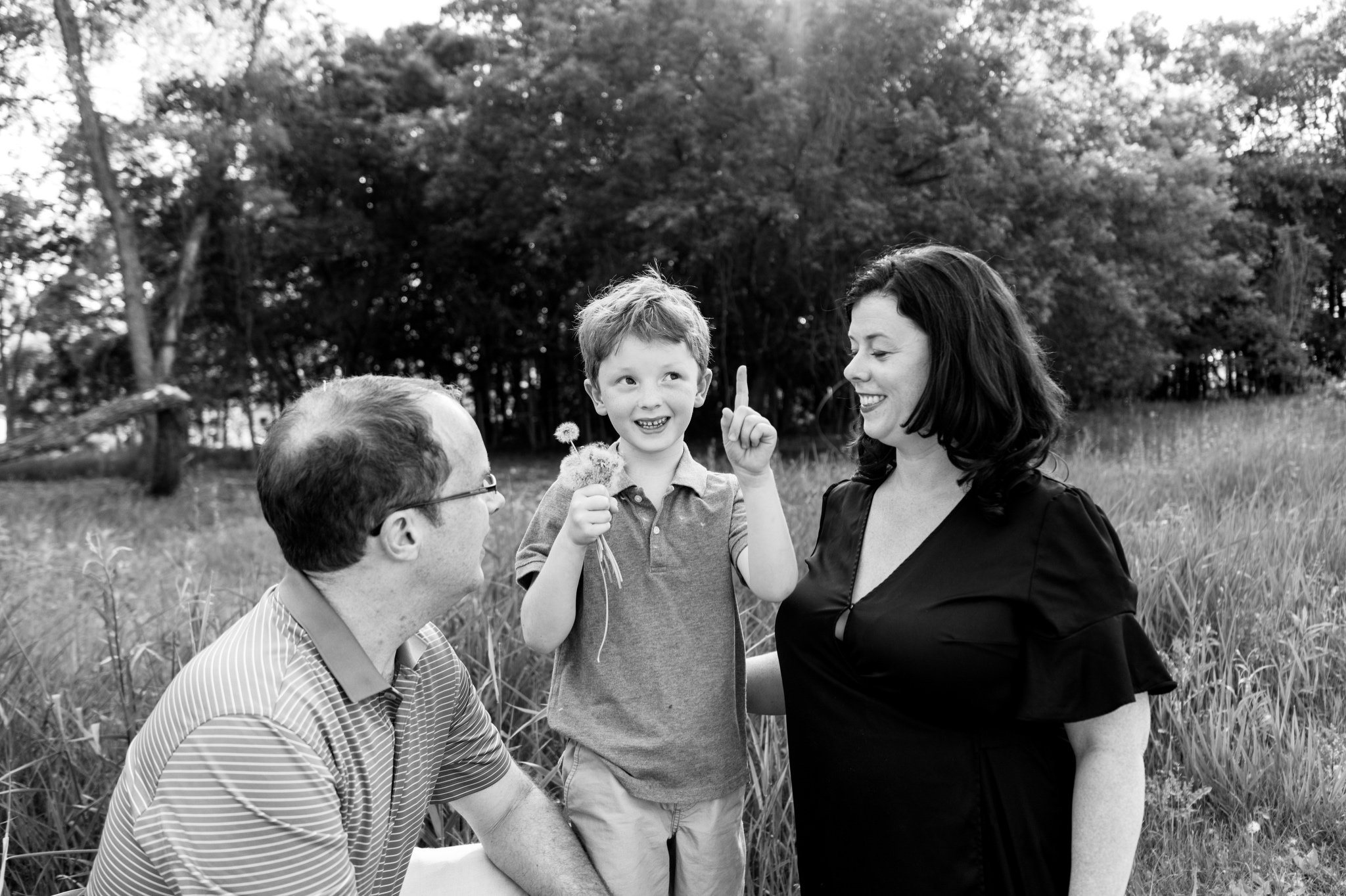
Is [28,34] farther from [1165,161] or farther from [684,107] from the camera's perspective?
[1165,161]

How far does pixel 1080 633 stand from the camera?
169 cm

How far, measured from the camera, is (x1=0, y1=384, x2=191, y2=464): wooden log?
938cm

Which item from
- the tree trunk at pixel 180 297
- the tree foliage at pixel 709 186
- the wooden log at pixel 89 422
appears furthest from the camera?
the tree trunk at pixel 180 297

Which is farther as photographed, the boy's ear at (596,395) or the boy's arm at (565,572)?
the boy's ear at (596,395)

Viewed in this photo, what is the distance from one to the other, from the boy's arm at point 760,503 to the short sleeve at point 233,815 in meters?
0.94

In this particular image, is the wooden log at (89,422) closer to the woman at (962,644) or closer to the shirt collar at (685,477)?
the shirt collar at (685,477)

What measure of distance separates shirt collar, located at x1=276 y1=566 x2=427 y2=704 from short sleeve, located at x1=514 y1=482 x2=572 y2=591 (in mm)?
517

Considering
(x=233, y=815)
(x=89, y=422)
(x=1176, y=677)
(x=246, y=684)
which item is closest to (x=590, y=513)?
(x=246, y=684)

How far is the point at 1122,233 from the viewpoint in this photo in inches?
682

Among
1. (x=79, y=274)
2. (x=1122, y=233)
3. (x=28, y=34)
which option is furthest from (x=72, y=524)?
(x=1122, y=233)

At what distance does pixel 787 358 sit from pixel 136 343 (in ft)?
37.9

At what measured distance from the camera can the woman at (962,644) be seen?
67.6 inches

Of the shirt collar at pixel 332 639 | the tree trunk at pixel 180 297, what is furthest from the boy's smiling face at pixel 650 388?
the tree trunk at pixel 180 297

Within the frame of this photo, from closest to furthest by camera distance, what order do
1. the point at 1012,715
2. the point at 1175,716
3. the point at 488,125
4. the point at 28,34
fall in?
the point at 1012,715 < the point at 1175,716 < the point at 28,34 < the point at 488,125
